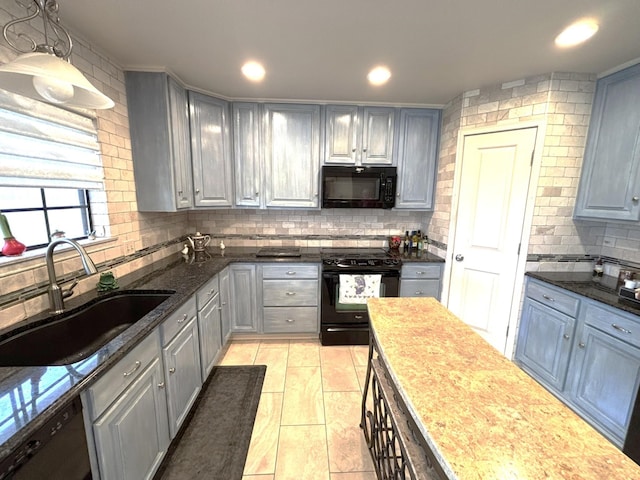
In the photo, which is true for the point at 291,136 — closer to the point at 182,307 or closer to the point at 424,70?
the point at 424,70

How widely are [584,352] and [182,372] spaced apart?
282cm

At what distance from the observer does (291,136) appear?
2.90 meters

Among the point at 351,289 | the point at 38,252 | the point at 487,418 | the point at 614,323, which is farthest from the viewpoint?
the point at 351,289

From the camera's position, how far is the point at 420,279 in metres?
2.89

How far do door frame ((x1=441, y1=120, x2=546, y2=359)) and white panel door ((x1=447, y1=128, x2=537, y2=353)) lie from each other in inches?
1.1

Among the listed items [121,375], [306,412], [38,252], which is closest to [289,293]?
[306,412]

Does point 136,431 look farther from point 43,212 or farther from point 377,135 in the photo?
point 377,135

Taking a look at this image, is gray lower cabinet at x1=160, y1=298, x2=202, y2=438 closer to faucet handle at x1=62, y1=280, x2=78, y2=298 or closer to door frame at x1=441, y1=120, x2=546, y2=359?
faucet handle at x1=62, y1=280, x2=78, y2=298

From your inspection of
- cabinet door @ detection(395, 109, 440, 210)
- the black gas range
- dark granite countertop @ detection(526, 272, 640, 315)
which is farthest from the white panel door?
the black gas range

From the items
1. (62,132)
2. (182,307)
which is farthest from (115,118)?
(182,307)

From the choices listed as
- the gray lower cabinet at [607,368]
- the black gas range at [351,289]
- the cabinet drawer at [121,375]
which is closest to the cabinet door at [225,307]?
the black gas range at [351,289]

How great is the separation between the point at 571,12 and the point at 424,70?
34.5 inches

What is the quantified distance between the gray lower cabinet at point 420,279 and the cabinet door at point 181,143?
2318 mm

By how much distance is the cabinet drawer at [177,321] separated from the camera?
1521 mm
